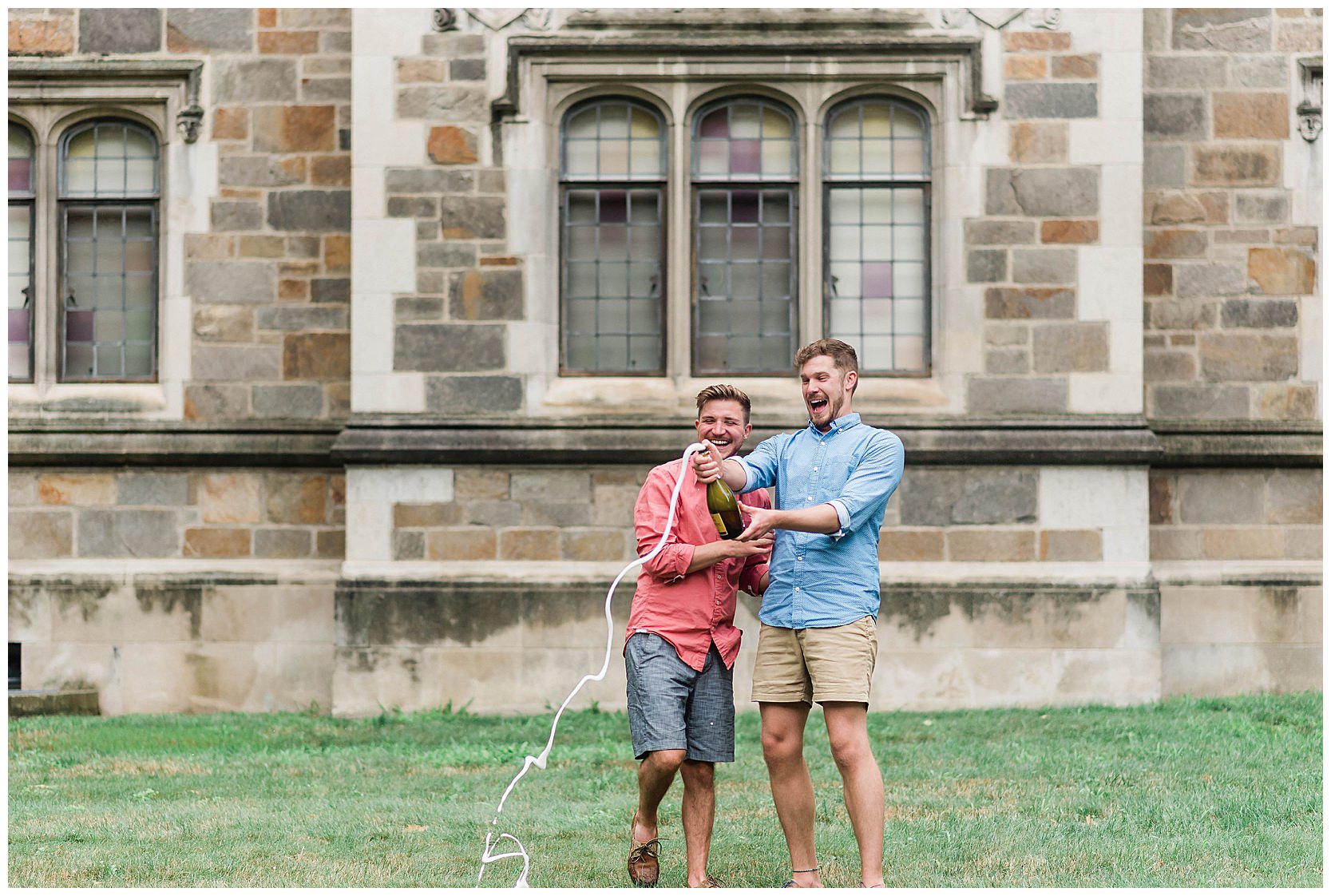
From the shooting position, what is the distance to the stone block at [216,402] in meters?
9.61

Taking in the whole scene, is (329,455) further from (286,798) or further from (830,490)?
(830,490)

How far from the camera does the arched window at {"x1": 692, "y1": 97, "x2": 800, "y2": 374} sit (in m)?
9.29

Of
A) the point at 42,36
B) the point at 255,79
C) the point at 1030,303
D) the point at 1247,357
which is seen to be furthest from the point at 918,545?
the point at 42,36

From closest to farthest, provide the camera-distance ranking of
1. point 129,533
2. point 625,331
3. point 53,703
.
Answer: point 53,703
point 625,331
point 129,533

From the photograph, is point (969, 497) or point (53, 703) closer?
point (969, 497)

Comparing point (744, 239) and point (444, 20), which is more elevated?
point (444, 20)

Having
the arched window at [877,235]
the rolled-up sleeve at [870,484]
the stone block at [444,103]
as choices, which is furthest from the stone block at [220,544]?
the rolled-up sleeve at [870,484]

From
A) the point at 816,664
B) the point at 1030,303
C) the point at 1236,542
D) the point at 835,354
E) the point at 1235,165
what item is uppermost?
the point at 1235,165

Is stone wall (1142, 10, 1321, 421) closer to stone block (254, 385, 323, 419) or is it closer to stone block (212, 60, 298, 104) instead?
stone block (254, 385, 323, 419)

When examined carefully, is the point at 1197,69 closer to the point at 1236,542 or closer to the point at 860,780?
the point at 1236,542

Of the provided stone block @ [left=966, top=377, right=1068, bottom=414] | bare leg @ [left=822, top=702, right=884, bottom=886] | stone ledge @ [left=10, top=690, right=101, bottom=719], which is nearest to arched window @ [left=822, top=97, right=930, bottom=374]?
stone block @ [left=966, top=377, right=1068, bottom=414]

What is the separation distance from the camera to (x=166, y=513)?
9602mm

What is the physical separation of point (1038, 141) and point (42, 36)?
659 cm

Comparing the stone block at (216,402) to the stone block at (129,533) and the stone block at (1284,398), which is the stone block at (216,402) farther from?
the stone block at (1284,398)
